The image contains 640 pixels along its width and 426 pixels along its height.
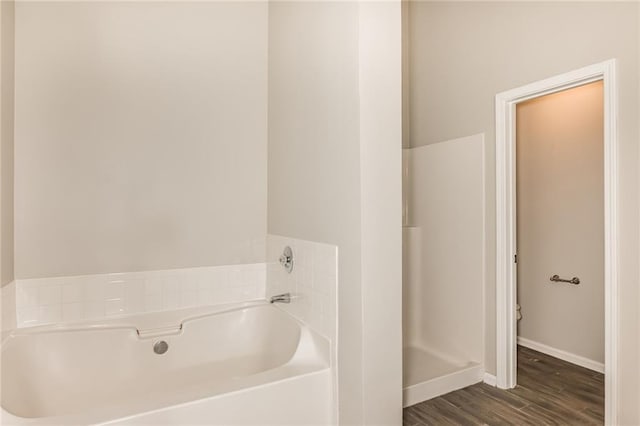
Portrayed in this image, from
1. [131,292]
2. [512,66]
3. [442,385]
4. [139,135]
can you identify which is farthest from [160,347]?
[512,66]

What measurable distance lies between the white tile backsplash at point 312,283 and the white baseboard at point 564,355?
2380 millimetres

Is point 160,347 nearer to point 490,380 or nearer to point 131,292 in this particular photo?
point 131,292

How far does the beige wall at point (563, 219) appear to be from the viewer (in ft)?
9.71

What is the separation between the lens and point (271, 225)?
2541 millimetres

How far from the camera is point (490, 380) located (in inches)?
102

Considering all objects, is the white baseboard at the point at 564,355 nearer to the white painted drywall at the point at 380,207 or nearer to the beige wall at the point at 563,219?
the beige wall at the point at 563,219

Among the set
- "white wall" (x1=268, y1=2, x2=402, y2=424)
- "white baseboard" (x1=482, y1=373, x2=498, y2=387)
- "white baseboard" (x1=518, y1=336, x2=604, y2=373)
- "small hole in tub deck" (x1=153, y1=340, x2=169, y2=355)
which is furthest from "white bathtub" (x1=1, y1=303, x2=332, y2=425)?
"white baseboard" (x1=518, y1=336, x2=604, y2=373)

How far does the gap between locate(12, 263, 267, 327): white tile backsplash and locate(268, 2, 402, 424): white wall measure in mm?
941

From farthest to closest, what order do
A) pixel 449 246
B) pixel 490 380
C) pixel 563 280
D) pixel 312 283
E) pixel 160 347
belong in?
pixel 563 280, pixel 449 246, pixel 490 380, pixel 160 347, pixel 312 283

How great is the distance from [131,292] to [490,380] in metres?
2.43

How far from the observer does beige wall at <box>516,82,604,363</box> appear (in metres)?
2.96

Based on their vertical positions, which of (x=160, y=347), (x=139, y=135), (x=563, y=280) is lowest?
(x=160, y=347)

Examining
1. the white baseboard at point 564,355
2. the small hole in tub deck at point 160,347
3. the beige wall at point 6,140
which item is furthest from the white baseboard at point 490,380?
the beige wall at point 6,140

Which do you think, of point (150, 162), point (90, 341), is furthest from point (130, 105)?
point (90, 341)
